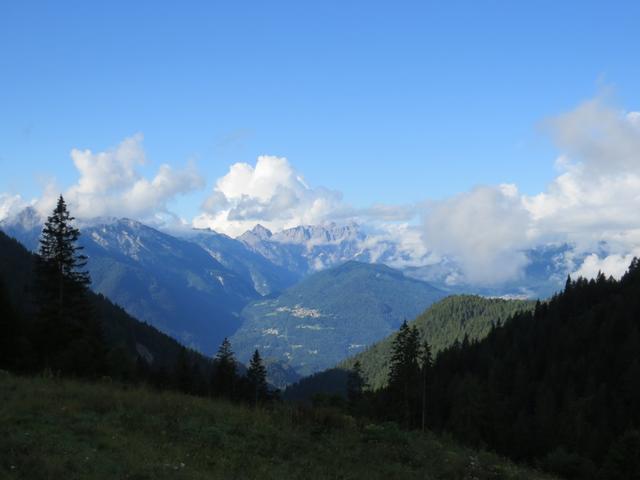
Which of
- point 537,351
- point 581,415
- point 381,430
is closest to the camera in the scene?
point 381,430

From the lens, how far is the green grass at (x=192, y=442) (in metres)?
12.8

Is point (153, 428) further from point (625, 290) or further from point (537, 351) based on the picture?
point (625, 290)

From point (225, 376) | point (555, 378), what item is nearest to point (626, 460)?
point (225, 376)

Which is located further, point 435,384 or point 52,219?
point 435,384

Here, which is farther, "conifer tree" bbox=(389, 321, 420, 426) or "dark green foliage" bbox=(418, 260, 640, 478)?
"dark green foliage" bbox=(418, 260, 640, 478)

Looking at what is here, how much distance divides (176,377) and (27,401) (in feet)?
259

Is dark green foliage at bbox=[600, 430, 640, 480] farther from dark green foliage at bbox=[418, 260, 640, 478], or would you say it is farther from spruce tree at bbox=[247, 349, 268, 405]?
spruce tree at bbox=[247, 349, 268, 405]

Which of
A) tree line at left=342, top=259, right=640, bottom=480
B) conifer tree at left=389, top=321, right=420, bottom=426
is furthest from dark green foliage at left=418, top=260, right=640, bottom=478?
conifer tree at left=389, top=321, right=420, bottom=426

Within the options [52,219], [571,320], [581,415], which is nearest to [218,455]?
[52,219]

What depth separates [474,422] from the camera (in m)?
77.6

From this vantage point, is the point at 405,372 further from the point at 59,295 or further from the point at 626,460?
the point at 59,295

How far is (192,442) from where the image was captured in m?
15.0

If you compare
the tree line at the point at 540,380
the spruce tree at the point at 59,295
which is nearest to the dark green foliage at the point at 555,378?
the tree line at the point at 540,380

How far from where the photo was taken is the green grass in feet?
42.0
